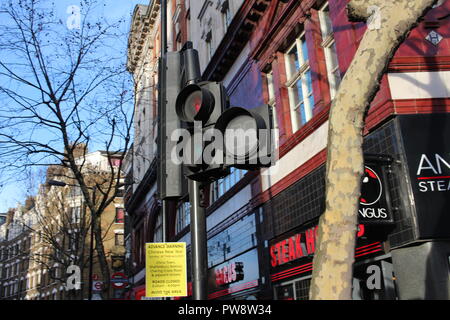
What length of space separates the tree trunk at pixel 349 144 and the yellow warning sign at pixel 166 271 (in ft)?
3.62

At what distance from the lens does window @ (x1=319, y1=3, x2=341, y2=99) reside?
11.6 m

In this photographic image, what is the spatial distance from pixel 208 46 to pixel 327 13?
1013 cm

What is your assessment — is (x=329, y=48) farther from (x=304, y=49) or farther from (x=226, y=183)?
(x=226, y=183)

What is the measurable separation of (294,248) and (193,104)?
912 centimetres

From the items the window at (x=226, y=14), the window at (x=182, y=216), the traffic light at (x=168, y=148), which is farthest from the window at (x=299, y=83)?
the window at (x=182, y=216)

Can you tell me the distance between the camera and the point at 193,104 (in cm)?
384

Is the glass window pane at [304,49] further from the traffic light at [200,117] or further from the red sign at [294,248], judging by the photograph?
the traffic light at [200,117]

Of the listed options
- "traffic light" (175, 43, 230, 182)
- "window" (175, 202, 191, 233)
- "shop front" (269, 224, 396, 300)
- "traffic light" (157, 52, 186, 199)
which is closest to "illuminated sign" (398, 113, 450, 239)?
"shop front" (269, 224, 396, 300)

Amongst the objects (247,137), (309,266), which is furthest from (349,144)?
(309,266)

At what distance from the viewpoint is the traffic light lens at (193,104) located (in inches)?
149

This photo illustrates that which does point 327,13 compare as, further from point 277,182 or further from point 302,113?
point 277,182

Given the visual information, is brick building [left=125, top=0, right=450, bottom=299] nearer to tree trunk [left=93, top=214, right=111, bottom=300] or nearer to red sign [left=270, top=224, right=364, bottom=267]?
red sign [left=270, top=224, right=364, bottom=267]

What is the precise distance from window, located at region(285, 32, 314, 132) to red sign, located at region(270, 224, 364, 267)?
10.8ft

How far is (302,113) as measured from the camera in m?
13.5
